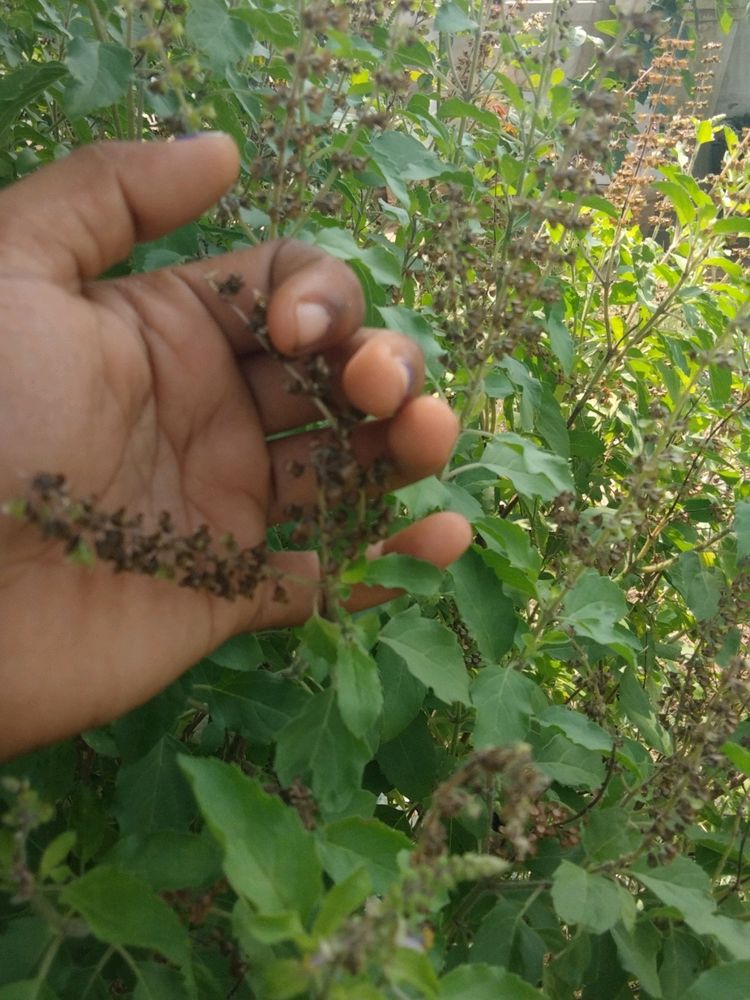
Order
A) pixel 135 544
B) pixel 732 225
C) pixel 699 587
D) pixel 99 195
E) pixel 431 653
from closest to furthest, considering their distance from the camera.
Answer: pixel 135 544, pixel 99 195, pixel 431 653, pixel 699 587, pixel 732 225

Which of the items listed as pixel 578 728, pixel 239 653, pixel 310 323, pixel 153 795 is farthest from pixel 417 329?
pixel 153 795

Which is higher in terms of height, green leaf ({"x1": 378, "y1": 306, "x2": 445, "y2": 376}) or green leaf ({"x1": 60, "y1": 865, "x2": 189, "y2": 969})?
green leaf ({"x1": 378, "y1": 306, "x2": 445, "y2": 376})

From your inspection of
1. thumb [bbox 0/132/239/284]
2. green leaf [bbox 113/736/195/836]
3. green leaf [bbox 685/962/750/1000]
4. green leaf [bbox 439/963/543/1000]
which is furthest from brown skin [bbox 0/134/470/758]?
green leaf [bbox 685/962/750/1000]

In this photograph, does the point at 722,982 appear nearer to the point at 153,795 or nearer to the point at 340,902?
the point at 340,902

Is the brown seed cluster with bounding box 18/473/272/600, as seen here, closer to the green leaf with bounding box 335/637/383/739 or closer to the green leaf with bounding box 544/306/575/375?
the green leaf with bounding box 335/637/383/739

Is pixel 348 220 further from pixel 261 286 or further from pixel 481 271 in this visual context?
pixel 261 286

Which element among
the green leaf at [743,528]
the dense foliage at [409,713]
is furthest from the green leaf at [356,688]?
the green leaf at [743,528]

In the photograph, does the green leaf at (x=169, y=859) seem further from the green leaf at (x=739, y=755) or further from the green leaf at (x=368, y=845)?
the green leaf at (x=739, y=755)

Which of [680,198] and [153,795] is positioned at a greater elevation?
[680,198]
